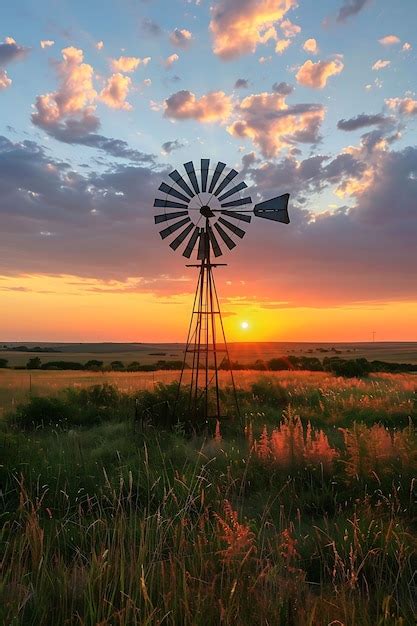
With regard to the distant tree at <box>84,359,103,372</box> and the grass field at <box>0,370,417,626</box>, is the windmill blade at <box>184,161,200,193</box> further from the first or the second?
the distant tree at <box>84,359,103,372</box>

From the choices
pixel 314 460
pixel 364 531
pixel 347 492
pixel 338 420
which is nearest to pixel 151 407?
A: pixel 338 420

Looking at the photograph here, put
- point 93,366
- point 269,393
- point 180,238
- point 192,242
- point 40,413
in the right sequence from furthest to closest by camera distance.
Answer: point 93,366 → point 269,393 → point 180,238 → point 192,242 → point 40,413

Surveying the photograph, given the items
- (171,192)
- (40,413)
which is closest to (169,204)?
(171,192)

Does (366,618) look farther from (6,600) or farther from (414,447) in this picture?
(414,447)

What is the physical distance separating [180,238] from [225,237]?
3.94 ft

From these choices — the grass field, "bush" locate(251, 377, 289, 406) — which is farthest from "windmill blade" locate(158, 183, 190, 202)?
"bush" locate(251, 377, 289, 406)

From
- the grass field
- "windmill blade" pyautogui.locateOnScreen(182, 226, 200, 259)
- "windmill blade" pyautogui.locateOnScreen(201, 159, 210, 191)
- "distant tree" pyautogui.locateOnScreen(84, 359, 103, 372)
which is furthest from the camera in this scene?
"distant tree" pyautogui.locateOnScreen(84, 359, 103, 372)

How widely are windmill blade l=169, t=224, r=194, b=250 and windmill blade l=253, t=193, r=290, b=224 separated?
5.79 feet

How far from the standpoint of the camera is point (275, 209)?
44.5 ft

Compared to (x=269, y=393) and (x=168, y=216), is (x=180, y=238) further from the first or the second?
(x=269, y=393)

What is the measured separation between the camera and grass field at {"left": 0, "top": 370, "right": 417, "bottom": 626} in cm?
351

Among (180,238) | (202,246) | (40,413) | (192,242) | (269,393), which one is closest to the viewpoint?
(40,413)

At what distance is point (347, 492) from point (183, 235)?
8.93 meters

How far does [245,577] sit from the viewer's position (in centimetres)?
410
